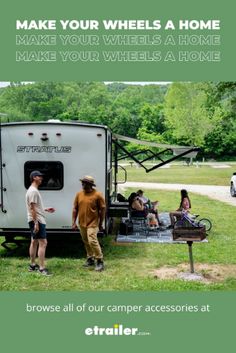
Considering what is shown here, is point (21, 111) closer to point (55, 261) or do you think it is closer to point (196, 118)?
point (196, 118)

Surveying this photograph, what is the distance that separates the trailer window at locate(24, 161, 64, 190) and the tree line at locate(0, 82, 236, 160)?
51.3 ft

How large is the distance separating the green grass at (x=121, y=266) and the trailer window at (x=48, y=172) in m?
1.36

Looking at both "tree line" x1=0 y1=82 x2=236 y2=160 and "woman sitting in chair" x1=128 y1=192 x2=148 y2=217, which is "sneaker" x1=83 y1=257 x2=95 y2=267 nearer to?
"woman sitting in chair" x1=128 y1=192 x2=148 y2=217

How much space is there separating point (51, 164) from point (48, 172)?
155 mm

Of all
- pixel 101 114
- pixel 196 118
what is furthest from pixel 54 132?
pixel 101 114

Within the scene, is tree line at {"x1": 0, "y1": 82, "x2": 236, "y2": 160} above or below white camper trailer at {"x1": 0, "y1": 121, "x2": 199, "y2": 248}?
above

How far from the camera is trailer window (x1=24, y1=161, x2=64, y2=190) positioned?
28.3 ft

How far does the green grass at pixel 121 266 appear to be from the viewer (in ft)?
23.1

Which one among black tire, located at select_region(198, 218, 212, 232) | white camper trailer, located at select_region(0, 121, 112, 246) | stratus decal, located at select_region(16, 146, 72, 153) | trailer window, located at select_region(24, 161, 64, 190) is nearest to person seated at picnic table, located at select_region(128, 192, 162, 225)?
black tire, located at select_region(198, 218, 212, 232)

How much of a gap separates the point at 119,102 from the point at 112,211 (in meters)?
71.0

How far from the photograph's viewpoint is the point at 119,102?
79688 millimetres

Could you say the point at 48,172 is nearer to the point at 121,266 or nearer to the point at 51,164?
the point at 51,164

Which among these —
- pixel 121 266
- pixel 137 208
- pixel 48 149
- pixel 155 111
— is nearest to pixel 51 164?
pixel 48 149

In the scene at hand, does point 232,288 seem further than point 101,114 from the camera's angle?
A: No
